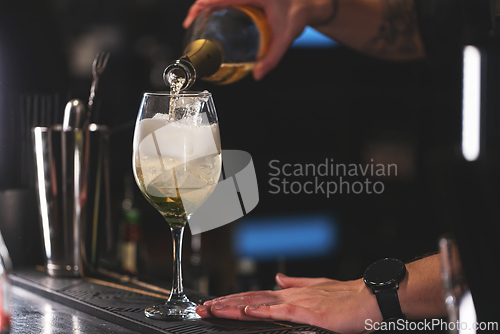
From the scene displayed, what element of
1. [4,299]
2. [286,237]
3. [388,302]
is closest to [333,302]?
[388,302]

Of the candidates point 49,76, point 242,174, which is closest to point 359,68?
point 242,174

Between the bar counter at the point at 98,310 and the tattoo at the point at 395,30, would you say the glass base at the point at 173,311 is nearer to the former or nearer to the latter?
the bar counter at the point at 98,310

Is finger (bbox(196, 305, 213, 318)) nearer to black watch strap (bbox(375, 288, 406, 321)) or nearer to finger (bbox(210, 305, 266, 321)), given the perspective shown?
finger (bbox(210, 305, 266, 321))

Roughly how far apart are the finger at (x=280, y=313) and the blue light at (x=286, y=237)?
1.38 meters

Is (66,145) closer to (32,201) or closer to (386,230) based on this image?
(32,201)

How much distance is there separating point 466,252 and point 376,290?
17 centimetres

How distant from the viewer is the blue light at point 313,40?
1525 millimetres

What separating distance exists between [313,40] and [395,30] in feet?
0.87

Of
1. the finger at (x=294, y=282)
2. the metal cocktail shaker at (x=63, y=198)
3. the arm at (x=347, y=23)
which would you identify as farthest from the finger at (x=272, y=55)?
the finger at (x=294, y=282)

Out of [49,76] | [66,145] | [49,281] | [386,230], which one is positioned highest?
[49,76]

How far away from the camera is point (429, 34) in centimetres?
163

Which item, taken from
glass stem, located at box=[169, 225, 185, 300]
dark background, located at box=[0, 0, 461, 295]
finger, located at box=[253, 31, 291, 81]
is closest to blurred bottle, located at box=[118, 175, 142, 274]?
dark background, located at box=[0, 0, 461, 295]

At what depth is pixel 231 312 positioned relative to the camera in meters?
0.83

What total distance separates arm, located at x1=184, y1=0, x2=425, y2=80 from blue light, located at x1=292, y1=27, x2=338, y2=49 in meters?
0.04
